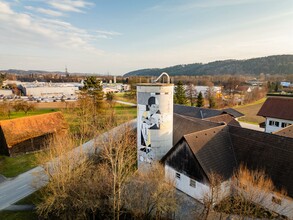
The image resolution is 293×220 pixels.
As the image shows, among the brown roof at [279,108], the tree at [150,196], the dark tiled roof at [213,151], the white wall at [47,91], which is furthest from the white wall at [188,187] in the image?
the white wall at [47,91]

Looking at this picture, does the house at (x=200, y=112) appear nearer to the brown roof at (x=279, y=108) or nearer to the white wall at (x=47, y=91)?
the brown roof at (x=279, y=108)

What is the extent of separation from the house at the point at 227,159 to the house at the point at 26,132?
71.6 ft

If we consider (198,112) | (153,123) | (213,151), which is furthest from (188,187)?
(198,112)

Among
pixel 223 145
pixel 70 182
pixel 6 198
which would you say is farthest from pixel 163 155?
pixel 6 198

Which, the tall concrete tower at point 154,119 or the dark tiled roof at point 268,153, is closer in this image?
the dark tiled roof at point 268,153

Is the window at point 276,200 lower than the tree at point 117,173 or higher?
lower

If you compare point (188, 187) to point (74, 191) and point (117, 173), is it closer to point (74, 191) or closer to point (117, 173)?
point (117, 173)

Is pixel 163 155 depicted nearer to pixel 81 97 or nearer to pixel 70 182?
pixel 70 182

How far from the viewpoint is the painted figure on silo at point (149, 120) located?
738 inches

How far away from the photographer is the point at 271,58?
178 metres

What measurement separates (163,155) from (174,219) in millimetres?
6612

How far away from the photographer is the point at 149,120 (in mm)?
19078

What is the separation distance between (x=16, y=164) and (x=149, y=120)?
19.6 metres

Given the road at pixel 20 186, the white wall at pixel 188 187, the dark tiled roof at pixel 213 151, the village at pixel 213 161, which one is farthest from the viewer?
the road at pixel 20 186
